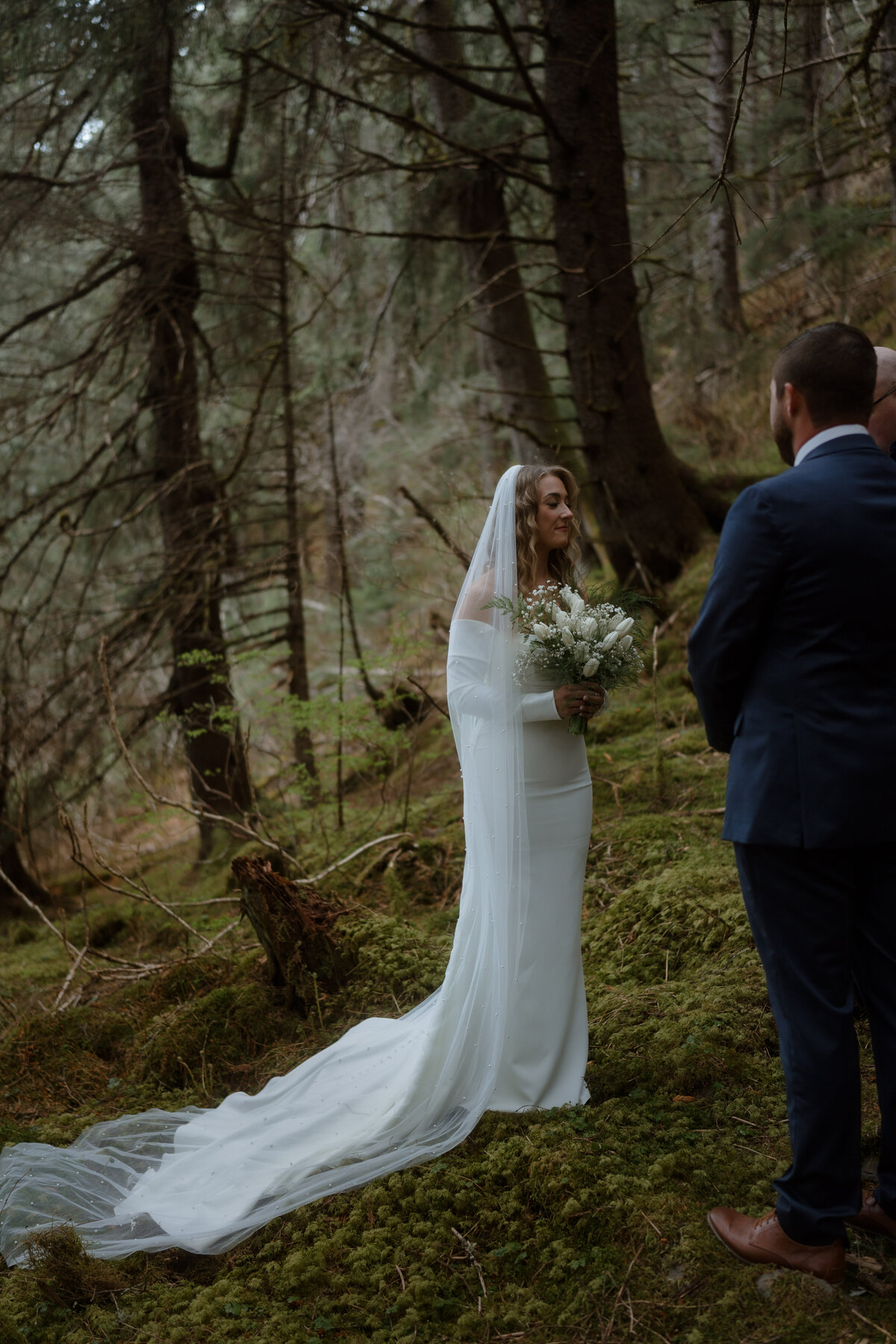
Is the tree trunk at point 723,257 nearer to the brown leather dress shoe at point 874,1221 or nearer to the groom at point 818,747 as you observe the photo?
the groom at point 818,747

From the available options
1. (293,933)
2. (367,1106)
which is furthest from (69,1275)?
(293,933)

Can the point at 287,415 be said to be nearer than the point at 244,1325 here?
No

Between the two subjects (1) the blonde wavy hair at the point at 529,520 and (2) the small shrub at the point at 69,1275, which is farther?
(1) the blonde wavy hair at the point at 529,520

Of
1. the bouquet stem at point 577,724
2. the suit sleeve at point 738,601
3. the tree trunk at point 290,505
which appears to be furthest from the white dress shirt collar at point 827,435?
the tree trunk at point 290,505

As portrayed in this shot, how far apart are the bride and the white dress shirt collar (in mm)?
1535

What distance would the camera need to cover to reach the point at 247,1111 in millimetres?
4316

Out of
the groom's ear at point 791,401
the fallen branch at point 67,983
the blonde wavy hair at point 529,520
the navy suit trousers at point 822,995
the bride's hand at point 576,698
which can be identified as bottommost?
the fallen branch at point 67,983

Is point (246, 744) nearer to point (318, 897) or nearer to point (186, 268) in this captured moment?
point (318, 897)

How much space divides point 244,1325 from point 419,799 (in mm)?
5461

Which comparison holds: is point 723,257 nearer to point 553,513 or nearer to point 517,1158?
point 553,513

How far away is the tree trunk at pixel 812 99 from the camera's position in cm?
650

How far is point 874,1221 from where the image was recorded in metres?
2.84

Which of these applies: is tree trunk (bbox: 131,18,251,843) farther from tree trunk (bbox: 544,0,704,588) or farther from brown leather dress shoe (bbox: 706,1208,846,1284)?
brown leather dress shoe (bbox: 706,1208,846,1284)

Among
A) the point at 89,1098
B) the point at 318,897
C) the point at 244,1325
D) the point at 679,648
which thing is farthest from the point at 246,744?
the point at 679,648
